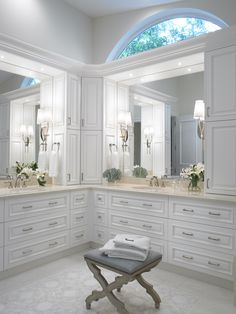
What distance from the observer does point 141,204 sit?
3.22 metres

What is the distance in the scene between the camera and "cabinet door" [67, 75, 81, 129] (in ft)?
12.7

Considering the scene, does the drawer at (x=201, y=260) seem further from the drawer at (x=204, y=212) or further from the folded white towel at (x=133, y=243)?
the folded white towel at (x=133, y=243)

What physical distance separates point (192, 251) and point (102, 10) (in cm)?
368

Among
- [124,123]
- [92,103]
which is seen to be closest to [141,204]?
[124,123]

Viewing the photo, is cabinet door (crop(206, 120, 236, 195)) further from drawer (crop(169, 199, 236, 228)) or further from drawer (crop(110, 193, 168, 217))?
drawer (crop(110, 193, 168, 217))

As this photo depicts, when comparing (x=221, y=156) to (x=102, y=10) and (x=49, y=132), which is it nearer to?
(x=49, y=132)

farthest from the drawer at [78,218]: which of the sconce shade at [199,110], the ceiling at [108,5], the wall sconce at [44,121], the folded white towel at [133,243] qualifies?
the ceiling at [108,5]

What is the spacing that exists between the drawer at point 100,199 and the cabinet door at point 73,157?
43 centimetres

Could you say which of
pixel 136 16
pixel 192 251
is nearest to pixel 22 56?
pixel 136 16

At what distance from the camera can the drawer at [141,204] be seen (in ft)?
9.96

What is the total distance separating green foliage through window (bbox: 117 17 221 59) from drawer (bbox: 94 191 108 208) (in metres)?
2.27

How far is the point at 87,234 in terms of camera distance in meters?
3.74

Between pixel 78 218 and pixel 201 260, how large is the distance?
1.65m

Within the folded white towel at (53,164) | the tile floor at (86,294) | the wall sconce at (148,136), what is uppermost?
the wall sconce at (148,136)
